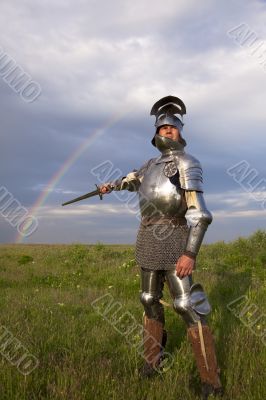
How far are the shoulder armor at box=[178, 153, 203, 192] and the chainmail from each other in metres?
0.50

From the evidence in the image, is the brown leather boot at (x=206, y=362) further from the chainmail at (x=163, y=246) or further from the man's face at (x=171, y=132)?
the man's face at (x=171, y=132)

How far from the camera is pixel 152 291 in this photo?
4703mm

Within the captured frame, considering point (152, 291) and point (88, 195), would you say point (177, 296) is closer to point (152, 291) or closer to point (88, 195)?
point (152, 291)

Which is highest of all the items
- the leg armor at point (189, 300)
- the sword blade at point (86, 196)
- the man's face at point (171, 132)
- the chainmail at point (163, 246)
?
the man's face at point (171, 132)

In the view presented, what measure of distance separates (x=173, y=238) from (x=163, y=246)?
0.13 m

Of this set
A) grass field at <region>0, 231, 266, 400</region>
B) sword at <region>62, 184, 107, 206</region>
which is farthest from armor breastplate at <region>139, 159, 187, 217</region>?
grass field at <region>0, 231, 266, 400</region>

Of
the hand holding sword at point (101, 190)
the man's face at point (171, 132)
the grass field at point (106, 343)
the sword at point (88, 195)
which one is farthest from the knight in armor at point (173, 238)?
the sword at point (88, 195)

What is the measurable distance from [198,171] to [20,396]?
2620 mm

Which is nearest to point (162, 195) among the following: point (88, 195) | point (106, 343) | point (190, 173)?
point (190, 173)

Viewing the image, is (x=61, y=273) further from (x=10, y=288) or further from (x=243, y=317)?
(x=243, y=317)

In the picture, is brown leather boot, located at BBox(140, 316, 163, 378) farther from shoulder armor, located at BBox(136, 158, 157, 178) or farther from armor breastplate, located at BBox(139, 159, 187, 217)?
shoulder armor, located at BBox(136, 158, 157, 178)

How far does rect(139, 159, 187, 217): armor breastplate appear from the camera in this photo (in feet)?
14.8

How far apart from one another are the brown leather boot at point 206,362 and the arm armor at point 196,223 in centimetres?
76

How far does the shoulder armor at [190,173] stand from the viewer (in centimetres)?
430
